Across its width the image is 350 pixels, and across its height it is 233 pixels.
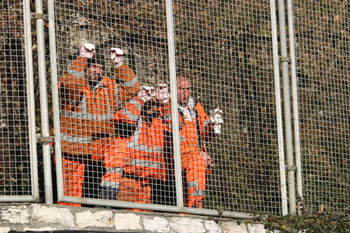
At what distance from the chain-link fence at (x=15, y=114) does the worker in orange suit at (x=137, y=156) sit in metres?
0.82

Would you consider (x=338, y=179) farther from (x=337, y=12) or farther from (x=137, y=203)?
(x=137, y=203)

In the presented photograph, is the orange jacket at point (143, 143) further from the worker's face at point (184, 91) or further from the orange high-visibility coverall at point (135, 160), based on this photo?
the worker's face at point (184, 91)

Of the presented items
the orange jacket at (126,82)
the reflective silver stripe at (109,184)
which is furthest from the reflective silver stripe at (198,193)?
the orange jacket at (126,82)

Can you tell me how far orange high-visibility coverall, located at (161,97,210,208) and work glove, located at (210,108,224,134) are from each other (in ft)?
0.47

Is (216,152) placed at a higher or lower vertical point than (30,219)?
higher

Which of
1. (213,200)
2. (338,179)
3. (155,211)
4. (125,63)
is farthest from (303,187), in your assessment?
(125,63)

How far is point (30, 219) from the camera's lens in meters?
7.74

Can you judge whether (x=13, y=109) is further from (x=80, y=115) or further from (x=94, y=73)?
(x=94, y=73)

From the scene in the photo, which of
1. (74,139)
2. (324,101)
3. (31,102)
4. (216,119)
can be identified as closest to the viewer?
(31,102)

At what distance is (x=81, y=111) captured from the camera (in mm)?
8172

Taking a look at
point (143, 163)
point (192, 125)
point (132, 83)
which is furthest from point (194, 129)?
point (132, 83)

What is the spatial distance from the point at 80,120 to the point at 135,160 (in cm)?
76

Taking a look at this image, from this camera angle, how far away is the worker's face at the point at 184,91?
897 cm

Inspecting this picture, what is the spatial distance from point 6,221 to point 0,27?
1981 millimetres
